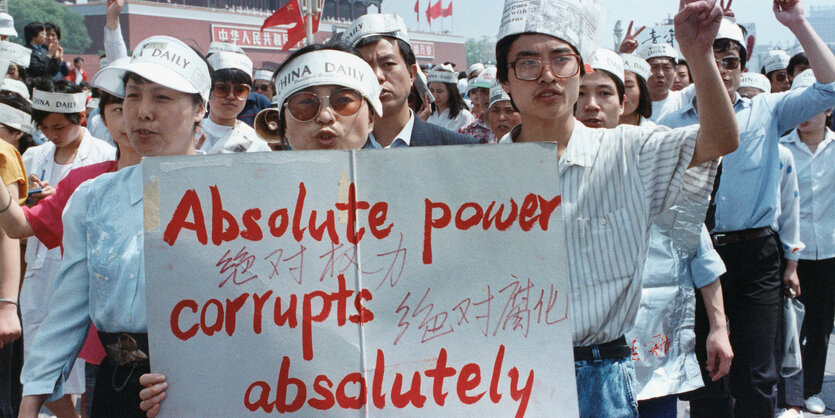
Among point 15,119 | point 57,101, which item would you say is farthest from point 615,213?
point 15,119

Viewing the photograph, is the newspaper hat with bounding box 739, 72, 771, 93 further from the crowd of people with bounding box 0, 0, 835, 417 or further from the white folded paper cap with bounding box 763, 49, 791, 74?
the white folded paper cap with bounding box 763, 49, 791, 74

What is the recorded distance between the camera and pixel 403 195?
177 centimetres

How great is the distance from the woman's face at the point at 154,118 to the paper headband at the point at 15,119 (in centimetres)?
258

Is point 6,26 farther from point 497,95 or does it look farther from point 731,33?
point 731,33

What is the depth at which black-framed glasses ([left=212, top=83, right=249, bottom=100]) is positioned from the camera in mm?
4887

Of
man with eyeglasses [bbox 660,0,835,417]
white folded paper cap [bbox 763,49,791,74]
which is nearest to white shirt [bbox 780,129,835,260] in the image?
man with eyeglasses [bbox 660,0,835,417]

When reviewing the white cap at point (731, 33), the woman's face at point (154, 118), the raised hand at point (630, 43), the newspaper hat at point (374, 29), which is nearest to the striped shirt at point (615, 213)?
the woman's face at point (154, 118)

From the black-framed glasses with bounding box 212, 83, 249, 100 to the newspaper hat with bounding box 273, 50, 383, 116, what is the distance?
2.43 metres

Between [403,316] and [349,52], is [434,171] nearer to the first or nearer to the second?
[403,316]

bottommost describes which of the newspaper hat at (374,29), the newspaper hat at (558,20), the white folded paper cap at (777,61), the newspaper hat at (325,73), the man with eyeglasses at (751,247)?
the man with eyeglasses at (751,247)

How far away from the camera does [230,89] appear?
4.91 m

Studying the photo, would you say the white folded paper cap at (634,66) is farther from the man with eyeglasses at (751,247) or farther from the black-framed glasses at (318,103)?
the black-framed glasses at (318,103)

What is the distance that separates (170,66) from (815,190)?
14.9 feet

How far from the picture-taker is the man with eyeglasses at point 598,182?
6.57 feet
